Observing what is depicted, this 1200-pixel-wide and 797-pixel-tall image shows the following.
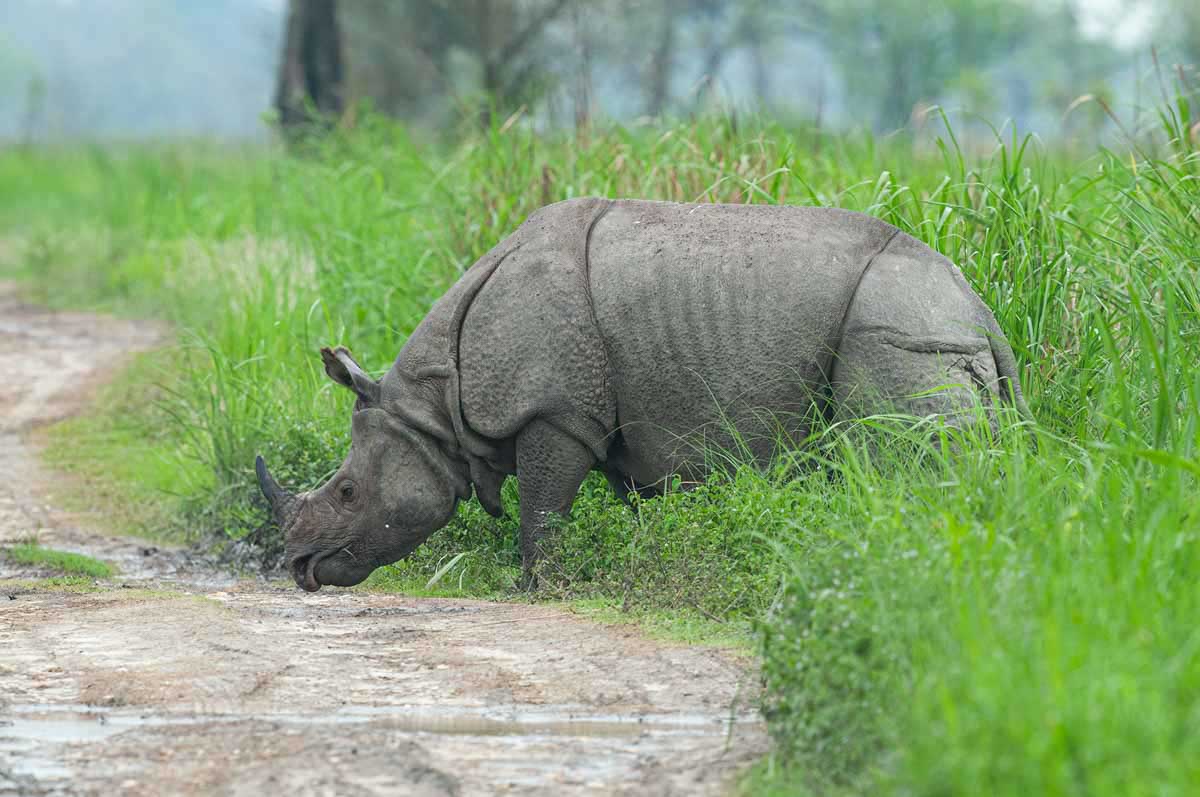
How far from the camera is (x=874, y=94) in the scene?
54344mm

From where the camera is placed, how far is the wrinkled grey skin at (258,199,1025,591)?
557 cm

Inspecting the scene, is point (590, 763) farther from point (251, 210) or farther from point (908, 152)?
point (251, 210)

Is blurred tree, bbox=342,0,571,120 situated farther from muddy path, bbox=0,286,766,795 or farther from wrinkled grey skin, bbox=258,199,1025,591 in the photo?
muddy path, bbox=0,286,766,795

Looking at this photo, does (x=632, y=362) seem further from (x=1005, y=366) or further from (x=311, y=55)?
(x=311, y=55)

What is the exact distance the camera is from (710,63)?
8961mm

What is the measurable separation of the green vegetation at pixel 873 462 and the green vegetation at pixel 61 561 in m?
0.83

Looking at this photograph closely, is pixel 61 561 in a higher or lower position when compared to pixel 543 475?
lower

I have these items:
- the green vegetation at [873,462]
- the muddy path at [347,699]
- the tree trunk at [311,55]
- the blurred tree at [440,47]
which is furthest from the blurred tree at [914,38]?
the muddy path at [347,699]

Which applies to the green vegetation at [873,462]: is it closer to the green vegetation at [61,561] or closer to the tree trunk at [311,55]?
the green vegetation at [61,561]

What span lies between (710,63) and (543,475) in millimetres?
3769

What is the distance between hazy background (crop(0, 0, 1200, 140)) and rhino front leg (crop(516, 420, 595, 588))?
2.36 metres

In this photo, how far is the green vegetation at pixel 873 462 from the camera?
3188mm

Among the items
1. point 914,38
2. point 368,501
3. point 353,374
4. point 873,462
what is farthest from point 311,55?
point 914,38

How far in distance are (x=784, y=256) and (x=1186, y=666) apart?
274 cm
